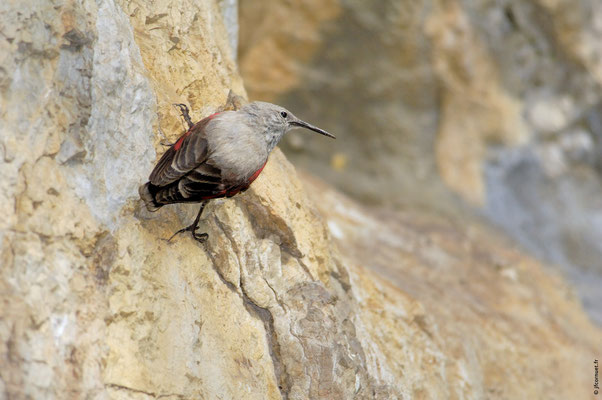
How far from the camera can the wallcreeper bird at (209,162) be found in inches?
123

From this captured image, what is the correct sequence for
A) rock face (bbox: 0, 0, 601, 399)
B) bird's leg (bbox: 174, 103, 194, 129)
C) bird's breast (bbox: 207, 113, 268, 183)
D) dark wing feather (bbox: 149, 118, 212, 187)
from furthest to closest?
bird's leg (bbox: 174, 103, 194, 129)
bird's breast (bbox: 207, 113, 268, 183)
dark wing feather (bbox: 149, 118, 212, 187)
rock face (bbox: 0, 0, 601, 399)

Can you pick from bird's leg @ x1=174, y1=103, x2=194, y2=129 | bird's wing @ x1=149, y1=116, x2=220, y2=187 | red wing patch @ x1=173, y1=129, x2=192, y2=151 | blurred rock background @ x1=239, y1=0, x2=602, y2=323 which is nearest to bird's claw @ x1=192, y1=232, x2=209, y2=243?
bird's wing @ x1=149, y1=116, x2=220, y2=187

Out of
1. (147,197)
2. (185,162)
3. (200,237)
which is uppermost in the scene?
(185,162)

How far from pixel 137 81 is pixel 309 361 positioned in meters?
1.75

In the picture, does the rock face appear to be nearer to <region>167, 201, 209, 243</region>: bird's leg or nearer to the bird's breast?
<region>167, 201, 209, 243</region>: bird's leg

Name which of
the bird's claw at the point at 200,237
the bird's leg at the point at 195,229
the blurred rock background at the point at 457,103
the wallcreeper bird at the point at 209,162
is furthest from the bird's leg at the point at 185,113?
the blurred rock background at the point at 457,103

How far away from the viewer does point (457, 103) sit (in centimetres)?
807

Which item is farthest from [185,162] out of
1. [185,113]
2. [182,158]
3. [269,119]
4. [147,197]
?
[269,119]

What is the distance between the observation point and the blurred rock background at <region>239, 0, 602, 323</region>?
7863 mm

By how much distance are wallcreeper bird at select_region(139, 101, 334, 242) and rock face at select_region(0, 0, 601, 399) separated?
0.14 m

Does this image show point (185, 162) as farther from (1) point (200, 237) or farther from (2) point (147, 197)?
(1) point (200, 237)

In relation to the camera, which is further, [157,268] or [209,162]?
[209,162]

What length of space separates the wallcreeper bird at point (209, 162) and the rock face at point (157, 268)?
5.5 inches

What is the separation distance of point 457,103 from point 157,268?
5866 millimetres
